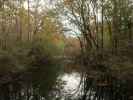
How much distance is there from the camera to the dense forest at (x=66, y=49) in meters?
18.7

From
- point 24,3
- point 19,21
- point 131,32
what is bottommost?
point 131,32

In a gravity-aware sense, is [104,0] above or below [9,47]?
above

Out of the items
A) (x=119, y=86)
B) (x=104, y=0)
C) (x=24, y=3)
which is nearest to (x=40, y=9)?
(x=24, y=3)

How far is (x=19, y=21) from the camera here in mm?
39812

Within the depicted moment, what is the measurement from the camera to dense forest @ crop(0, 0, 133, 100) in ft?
61.3

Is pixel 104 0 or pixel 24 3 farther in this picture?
pixel 24 3

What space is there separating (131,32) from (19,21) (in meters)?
20.0

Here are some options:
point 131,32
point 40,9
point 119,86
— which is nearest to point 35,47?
point 40,9

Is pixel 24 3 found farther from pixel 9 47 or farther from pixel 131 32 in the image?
pixel 131 32

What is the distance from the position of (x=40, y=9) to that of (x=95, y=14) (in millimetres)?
11370

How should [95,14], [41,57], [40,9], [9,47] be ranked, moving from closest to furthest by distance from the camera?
[9,47] < [95,14] < [41,57] < [40,9]

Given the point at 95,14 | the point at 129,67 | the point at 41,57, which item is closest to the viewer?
the point at 129,67

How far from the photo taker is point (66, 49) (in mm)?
49875

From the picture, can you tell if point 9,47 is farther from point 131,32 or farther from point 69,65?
point 69,65
